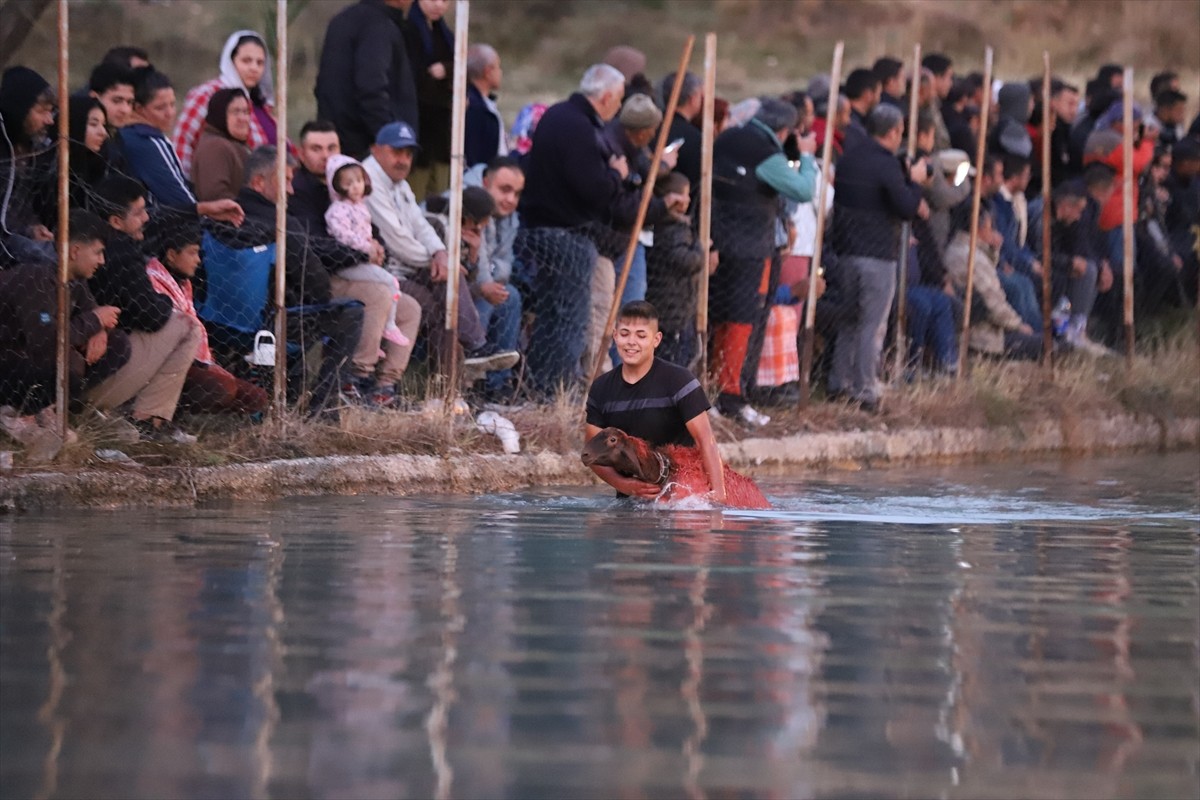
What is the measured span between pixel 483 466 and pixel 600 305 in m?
2.24

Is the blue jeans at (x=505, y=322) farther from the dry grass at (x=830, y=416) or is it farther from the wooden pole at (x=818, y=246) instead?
the wooden pole at (x=818, y=246)

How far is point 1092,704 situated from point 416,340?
8.87m

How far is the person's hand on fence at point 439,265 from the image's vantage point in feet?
49.0

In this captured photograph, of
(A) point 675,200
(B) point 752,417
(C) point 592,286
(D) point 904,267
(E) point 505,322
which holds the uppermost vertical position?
(A) point 675,200

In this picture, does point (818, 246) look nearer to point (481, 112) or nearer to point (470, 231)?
point (481, 112)

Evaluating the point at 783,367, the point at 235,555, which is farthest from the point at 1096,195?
the point at 235,555

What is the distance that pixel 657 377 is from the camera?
43.8 feet

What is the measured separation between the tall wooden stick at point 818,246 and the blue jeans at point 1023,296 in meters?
3.46

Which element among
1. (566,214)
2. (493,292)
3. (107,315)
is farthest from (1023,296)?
(107,315)

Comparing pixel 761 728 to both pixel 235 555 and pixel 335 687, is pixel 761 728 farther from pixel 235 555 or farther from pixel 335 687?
pixel 235 555

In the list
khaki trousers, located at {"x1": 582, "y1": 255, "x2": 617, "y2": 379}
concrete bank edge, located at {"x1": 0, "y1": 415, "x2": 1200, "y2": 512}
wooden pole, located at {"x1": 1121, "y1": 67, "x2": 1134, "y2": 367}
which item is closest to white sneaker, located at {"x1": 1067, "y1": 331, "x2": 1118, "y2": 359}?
wooden pole, located at {"x1": 1121, "y1": 67, "x2": 1134, "y2": 367}

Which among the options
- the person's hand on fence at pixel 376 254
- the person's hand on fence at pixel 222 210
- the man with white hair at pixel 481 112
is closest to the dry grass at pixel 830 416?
the person's hand on fence at pixel 376 254

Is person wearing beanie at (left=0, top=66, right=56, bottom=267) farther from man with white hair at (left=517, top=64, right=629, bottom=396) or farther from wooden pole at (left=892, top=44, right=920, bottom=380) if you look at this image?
wooden pole at (left=892, top=44, right=920, bottom=380)

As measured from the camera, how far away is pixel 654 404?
43.6 ft
